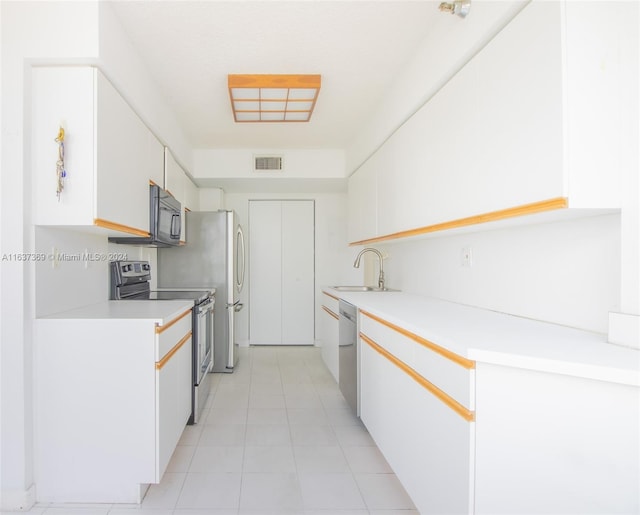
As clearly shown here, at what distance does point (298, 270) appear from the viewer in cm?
485

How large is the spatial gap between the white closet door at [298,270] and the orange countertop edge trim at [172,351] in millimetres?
2494

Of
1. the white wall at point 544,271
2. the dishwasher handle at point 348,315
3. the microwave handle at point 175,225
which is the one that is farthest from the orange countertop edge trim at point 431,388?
the microwave handle at point 175,225

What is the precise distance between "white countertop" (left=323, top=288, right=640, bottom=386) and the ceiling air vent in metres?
2.60

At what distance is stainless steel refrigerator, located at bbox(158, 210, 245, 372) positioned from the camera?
3633 mm

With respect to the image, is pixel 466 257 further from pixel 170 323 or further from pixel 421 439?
pixel 170 323

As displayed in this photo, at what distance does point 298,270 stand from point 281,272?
23cm

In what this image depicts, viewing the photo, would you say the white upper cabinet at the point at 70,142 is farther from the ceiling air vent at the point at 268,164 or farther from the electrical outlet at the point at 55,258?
the ceiling air vent at the point at 268,164

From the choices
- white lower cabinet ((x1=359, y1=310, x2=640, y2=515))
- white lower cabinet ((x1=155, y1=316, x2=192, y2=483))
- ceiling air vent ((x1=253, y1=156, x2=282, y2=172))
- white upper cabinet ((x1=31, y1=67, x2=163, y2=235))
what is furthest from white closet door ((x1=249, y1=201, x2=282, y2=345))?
white lower cabinet ((x1=359, y1=310, x2=640, y2=515))

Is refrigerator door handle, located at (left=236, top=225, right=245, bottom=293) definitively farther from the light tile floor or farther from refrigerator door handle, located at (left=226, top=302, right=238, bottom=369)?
the light tile floor

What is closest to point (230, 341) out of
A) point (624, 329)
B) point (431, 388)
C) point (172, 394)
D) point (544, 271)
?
point (172, 394)

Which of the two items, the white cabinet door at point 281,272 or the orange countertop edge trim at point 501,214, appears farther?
the white cabinet door at point 281,272

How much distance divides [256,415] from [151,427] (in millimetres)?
1032

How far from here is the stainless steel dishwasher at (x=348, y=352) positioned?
2.39m

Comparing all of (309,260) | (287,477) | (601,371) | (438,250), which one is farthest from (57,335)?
(309,260)
